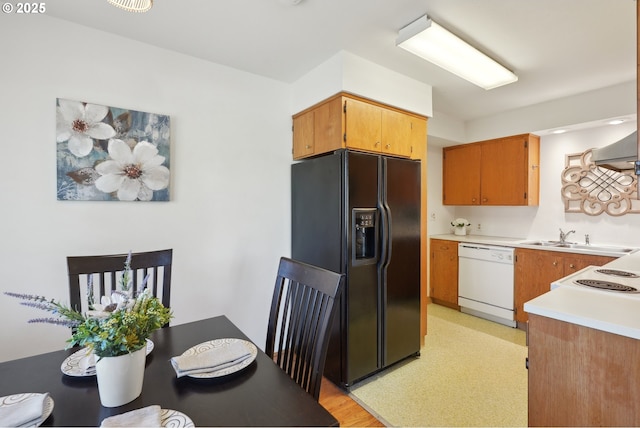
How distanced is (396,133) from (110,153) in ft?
7.04

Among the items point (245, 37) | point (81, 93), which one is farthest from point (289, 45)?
point (81, 93)

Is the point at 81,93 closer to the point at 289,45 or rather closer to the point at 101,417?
the point at 289,45

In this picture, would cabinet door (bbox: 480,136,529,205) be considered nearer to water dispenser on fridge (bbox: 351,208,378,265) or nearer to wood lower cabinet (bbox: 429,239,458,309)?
wood lower cabinet (bbox: 429,239,458,309)

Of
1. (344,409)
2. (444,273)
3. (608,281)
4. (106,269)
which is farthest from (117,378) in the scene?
(444,273)

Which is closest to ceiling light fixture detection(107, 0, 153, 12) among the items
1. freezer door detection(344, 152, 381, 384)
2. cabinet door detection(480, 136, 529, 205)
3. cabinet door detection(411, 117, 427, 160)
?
freezer door detection(344, 152, 381, 384)

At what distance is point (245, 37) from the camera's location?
2.06m

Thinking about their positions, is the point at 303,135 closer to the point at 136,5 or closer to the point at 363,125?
the point at 363,125

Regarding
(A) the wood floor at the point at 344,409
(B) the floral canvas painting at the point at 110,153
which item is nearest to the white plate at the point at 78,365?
(B) the floral canvas painting at the point at 110,153

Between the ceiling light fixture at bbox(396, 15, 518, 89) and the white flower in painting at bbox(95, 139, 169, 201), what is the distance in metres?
1.86

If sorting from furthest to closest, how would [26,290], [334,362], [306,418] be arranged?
[334,362] → [26,290] → [306,418]

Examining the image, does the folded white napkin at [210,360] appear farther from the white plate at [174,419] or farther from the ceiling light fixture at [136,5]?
the ceiling light fixture at [136,5]

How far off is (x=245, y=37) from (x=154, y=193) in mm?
1256

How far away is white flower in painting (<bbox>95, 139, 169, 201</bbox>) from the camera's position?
1.97 m

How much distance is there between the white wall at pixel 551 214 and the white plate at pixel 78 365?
398cm
